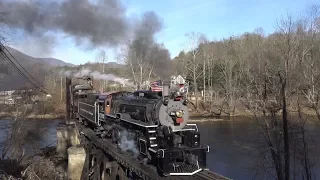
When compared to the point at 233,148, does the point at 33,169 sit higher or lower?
higher

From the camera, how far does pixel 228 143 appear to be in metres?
38.7

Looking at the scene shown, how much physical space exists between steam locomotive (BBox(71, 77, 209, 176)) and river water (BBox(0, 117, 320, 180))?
46.7 feet

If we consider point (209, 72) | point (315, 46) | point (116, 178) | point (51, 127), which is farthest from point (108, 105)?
point (209, 72)

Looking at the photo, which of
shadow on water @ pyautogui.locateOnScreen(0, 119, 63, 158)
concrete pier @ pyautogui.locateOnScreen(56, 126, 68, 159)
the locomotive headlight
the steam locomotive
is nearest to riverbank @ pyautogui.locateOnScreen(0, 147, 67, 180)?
concrete pier @ pyautogui.locateOnScreen(56, 126, 68, 159)

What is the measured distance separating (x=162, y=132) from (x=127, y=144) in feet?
11.0

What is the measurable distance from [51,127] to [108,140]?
36.7 metres

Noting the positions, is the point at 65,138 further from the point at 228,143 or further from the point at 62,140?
the point at 228,143

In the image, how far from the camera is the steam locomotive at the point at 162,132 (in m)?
12.1

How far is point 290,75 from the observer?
990 inches

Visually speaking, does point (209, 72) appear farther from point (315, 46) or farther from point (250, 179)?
point (250, 179)

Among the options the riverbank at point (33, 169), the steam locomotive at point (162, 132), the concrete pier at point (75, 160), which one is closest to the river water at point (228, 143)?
the riverbank at point (33, 169)

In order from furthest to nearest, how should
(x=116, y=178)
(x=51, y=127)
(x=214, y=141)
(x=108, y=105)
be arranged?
(x=51, y=127) < (x=214, y=141) < (x=108, y=105) < (x=116, y=178)

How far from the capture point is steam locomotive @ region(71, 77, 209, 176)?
39.6ft

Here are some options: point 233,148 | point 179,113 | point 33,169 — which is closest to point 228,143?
point 233,148
